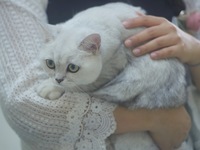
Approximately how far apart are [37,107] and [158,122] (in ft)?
0.92

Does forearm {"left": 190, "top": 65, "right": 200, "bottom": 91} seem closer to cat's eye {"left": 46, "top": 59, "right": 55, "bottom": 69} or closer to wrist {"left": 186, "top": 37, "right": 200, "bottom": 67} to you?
wrist {"left": 186, "top": 37, "right": 200, "bottom": 67}

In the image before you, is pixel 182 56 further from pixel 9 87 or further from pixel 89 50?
pixel 9 87

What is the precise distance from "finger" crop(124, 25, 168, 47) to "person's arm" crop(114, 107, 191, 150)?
15cm

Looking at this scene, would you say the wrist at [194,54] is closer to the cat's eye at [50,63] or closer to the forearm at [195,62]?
the forearm at [195,62]

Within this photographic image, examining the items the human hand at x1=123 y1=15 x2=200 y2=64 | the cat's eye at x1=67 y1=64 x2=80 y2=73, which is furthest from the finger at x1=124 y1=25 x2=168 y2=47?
the cat's eye at x1=67 y1=64 x2=80 y2=73

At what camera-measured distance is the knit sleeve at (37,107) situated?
835 mm

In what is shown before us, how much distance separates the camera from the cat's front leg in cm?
87

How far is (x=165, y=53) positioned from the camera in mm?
855

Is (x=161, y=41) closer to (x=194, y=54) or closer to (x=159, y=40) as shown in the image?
(x=159, y=40)

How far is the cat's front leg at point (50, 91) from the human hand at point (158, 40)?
19 cm

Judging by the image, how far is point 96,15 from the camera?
0.86 m

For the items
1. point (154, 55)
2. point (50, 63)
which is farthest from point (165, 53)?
point (50, 63)

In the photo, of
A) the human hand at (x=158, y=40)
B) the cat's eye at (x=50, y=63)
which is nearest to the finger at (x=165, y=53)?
the human hand at (x=158, y=40)

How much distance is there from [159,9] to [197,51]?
0.22m
